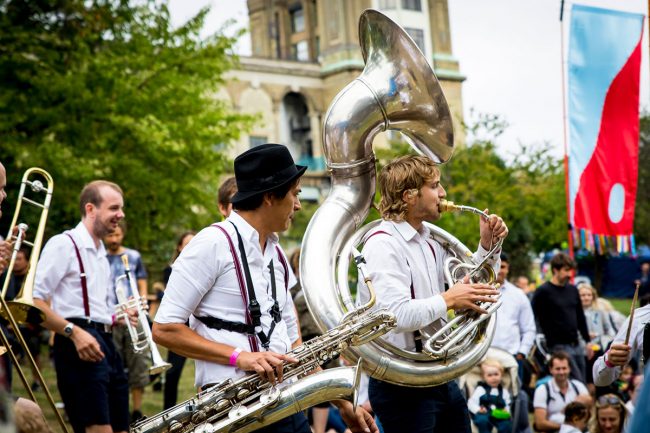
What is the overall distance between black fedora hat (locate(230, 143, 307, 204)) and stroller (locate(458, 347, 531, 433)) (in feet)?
16.2

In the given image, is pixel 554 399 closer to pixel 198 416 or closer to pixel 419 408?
pixel 419 408

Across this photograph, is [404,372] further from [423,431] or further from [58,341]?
[58,341]

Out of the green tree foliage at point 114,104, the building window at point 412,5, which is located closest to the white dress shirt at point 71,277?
the green tree foliage at point 114,104

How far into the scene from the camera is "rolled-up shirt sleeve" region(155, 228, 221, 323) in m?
3.90

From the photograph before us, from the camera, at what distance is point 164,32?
18750mm

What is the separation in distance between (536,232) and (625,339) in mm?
33866

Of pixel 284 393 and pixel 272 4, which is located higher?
pixel 272 4

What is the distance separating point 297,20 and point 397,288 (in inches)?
2269

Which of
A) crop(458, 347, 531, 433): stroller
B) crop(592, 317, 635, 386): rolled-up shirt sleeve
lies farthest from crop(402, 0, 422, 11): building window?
crop(592, 317, 635, 386): rolled-up shirt sleeve

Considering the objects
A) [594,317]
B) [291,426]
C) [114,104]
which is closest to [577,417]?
[594,317]

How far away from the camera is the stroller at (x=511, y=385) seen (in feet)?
28.1

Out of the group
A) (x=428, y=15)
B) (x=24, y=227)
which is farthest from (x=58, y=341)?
(x=428, y=15)

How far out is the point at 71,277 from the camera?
632cm

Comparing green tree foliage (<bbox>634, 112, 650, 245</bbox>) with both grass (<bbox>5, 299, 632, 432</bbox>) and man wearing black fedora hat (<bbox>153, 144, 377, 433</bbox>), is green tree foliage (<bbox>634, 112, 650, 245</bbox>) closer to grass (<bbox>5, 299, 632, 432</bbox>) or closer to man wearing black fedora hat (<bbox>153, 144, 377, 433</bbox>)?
grass (<bbox>5, 299, 632, 432</bbox>)
